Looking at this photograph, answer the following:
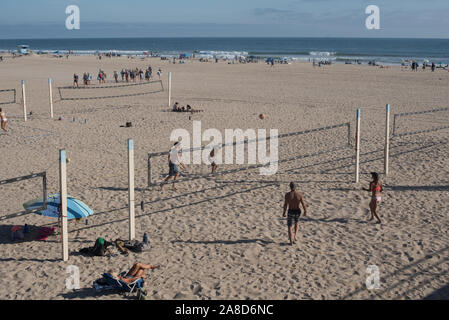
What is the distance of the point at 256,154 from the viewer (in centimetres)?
1514

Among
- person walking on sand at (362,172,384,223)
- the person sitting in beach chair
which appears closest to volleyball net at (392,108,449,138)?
person walking on sand at (362,172,384,223)

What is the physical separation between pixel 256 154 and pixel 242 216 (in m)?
5.27

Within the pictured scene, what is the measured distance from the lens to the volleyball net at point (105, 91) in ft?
96.0

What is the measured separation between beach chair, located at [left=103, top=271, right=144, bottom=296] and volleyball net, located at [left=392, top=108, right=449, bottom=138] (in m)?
12.8

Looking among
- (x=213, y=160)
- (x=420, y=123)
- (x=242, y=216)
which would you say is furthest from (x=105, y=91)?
(x=242, y=216)

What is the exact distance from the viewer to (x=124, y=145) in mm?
16344

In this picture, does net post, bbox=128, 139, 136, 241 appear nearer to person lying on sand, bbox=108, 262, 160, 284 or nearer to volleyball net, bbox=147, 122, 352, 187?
person lying on sand, bbox=108, 262, 160, 284

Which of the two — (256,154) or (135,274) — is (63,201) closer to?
(135,274)

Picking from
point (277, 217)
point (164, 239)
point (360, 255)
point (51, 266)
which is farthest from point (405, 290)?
point (51, 266)

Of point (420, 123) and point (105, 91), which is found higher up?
point (105, 91)

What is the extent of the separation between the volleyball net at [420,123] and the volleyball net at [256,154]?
93.5 inches

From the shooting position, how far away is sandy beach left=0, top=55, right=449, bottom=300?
23.8ft

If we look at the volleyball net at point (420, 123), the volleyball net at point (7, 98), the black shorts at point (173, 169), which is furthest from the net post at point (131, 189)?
the volleyball net at point (7, 98)
